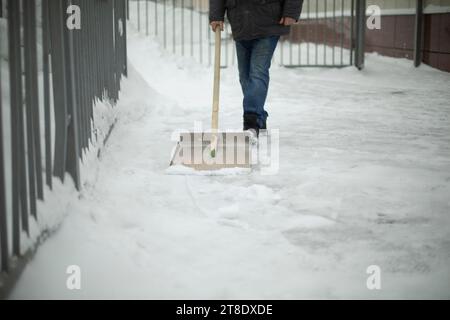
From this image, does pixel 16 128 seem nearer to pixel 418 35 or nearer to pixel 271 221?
pixel 271 221

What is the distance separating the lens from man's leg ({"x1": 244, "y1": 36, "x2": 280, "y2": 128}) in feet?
13.1

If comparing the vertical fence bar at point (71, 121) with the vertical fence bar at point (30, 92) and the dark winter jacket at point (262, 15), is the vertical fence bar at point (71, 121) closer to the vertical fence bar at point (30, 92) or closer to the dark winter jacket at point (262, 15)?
the vertical fence bar at point (30, 92)

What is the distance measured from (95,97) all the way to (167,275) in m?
1.75

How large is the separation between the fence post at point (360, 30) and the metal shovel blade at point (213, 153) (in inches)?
184

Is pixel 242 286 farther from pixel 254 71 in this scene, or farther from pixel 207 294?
pixel 254 71

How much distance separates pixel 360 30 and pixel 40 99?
612 cm

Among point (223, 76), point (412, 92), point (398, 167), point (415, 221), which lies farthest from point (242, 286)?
point (223, 76)

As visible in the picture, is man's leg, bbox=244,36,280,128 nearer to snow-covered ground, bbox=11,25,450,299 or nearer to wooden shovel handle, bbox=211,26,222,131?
snow-covered ground, bbox=11,25,450,299

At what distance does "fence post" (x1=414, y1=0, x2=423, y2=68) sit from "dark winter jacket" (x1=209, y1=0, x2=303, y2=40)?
14.3 feet

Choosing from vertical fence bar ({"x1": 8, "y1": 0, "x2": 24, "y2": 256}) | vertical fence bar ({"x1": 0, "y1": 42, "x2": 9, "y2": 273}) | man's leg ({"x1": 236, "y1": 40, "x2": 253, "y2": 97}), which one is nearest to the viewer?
vertical fence bar ({"x1": 0, "y1": 42, "x2": 9, "y2": 273})

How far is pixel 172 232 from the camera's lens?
2.21 m

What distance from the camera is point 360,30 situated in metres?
7.60

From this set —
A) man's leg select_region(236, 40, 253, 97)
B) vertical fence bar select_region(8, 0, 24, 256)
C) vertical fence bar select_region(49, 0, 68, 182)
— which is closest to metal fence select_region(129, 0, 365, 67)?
man's leg select_region(236, 40, 253, 97)

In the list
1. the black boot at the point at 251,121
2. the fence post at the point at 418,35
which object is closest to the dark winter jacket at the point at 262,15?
the black boot at the point at 251,121
